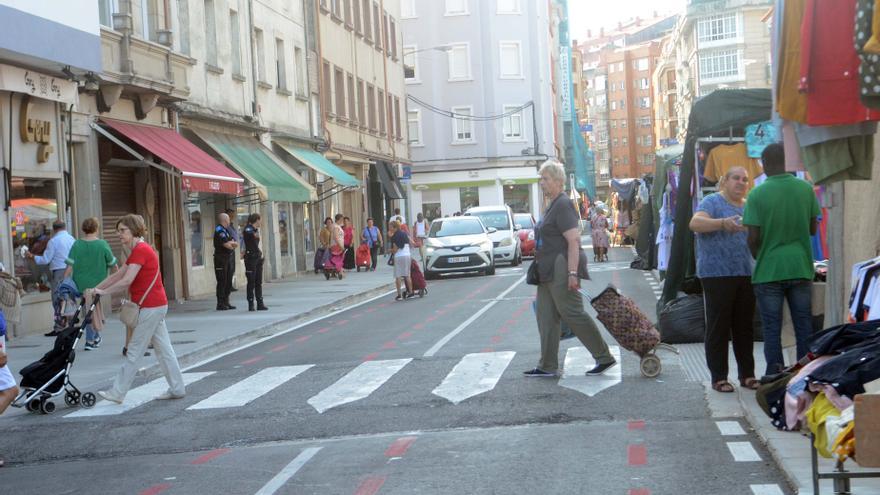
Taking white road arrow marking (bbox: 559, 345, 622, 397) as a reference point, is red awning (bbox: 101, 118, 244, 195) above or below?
above

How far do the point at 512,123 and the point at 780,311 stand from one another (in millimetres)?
64351

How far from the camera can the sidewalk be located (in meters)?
15.7

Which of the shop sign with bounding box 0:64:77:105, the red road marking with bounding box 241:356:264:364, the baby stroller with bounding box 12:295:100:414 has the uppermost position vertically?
the shop sign with bounding box 0:64:77:105

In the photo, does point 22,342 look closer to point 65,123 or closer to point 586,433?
point 65,123

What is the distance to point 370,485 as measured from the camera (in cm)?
781

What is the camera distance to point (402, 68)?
60906 millimetres

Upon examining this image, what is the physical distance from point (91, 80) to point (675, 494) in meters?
18.0

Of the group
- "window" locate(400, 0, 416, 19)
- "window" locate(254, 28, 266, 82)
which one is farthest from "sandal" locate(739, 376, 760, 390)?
"window" locate(400, 0, 416, 19)

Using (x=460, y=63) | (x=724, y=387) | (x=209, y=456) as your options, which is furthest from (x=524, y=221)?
(x=209, y=456)

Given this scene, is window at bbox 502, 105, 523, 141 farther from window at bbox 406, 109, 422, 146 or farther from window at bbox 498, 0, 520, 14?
window at bbox 498, 0, 520, 14

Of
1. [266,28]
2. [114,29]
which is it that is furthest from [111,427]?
[266,28]

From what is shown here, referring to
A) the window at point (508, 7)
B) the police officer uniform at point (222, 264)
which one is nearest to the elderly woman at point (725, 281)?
the police officer uniform at point (222, 264)

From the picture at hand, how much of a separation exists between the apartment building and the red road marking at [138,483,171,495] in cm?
3199

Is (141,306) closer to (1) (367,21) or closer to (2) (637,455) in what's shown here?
(2) (637,455)
